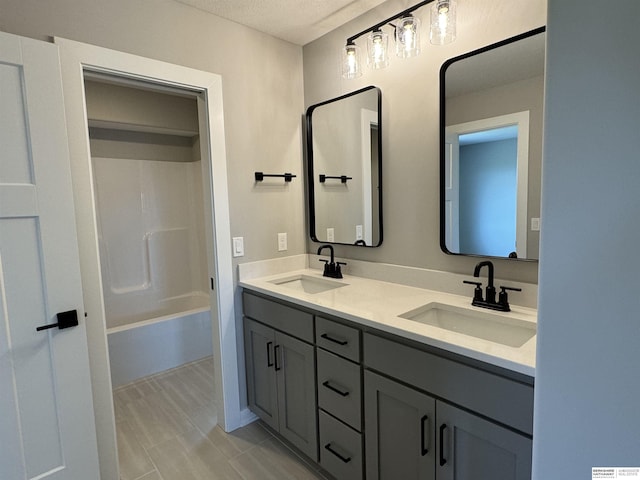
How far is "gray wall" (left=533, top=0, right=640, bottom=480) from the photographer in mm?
476

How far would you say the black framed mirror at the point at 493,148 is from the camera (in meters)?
1.44

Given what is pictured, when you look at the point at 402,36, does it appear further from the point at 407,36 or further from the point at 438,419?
the point at 438,419

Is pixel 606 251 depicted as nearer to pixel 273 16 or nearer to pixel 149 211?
pixel 273 16

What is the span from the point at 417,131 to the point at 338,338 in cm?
114

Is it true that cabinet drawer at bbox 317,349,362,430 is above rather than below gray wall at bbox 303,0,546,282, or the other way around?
below

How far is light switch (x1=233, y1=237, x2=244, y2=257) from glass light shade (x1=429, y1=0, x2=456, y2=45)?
4.92ft

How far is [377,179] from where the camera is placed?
206 cm

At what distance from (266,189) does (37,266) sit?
4.19 ft

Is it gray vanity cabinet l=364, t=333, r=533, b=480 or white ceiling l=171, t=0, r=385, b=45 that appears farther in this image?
white ceiling l=171, t=0, r=385, b=45

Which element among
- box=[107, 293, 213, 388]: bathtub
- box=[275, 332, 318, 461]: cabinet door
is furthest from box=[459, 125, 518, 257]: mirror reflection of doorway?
box=[107, 293, 213, 388]: bathtub

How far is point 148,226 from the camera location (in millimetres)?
3662

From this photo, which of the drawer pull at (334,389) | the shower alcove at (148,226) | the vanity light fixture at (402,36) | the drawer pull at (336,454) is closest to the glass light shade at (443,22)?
the vanity light fixture at (402,36)

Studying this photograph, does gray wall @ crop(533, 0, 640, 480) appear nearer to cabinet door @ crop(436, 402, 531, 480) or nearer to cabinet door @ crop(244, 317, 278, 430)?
cabinet door @ crop(436, 402, 531, 480)

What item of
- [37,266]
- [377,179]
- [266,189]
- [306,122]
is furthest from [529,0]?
[37,266]
